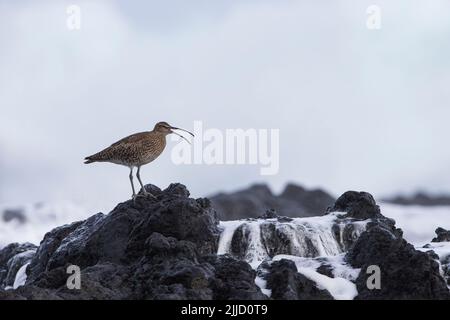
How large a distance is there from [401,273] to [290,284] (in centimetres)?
227

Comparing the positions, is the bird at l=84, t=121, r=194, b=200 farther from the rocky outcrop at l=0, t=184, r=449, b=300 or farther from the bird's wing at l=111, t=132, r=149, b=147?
the rocky outcrop at l=0, t=184, r=449, b=300

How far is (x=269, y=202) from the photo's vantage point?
67.2 meters

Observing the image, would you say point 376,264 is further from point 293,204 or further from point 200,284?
point 293,204

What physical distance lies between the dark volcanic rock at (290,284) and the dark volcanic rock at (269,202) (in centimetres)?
3169

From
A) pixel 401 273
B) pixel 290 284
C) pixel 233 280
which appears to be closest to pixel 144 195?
pixel 233 280

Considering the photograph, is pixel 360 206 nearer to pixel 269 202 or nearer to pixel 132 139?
pixel 132 139

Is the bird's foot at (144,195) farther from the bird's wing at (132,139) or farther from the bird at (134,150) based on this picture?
the bird's wing at (132,139)

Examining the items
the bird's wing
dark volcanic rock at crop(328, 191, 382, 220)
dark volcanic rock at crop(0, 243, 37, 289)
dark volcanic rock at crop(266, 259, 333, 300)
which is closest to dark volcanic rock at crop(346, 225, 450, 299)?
dark volcanic rock at crop(266, 259, 333, 300)

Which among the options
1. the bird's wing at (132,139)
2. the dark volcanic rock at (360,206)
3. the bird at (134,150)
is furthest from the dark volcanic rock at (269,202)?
the bird's wing at (132,139)

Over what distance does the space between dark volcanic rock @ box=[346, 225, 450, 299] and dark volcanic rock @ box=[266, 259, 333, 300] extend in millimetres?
888

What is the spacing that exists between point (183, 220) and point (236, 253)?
7.30 feet
